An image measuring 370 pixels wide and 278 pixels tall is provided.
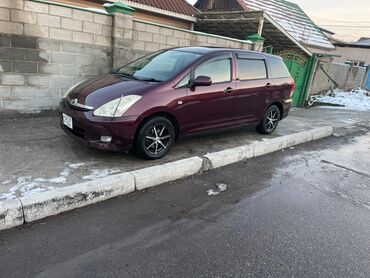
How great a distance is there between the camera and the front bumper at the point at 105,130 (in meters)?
4.36

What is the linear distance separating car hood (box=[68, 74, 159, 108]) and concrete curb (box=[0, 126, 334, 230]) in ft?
3.61

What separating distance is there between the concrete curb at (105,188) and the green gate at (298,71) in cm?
678

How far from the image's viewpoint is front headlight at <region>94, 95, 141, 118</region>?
14.4 ft

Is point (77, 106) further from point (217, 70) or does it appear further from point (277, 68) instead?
point (277, 68)

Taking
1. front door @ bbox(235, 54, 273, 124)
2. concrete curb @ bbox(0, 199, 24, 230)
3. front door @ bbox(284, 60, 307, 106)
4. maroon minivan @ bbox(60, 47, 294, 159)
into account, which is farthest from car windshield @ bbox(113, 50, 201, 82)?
front door @ bbox(284, 60, 307, 106)

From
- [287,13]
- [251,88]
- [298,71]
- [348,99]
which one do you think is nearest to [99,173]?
[251,88]

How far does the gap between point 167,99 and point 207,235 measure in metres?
2.18

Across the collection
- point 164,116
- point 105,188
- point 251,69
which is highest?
point 251,69

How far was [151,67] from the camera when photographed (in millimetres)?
5410

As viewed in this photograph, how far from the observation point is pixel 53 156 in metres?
4.62

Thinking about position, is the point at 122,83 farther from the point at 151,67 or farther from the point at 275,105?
the point at 275,105

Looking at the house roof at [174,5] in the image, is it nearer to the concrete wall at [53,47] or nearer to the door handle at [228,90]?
the concrete wall at [53,47]

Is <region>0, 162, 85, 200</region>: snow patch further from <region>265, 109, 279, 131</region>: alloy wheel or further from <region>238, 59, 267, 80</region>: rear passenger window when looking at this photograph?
<region>265, 109, 279, 131</region>: alloy wheel

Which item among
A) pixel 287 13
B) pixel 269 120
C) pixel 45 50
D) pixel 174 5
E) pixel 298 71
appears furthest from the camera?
pixel 287 13
